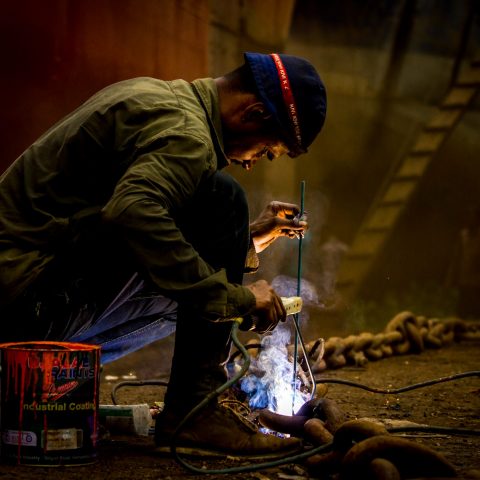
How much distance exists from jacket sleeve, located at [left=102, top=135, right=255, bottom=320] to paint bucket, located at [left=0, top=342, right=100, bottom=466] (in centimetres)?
35

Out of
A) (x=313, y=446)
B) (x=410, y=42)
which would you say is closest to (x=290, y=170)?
(x=410, y=42)

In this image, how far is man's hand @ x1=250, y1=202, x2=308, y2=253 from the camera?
3912mm

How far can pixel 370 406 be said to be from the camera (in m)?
4.27

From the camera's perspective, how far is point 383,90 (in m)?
7.66

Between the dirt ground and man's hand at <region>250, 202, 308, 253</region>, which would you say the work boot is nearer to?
the dirt ground

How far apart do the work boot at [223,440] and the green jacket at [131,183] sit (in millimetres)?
413

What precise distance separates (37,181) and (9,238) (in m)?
0.22

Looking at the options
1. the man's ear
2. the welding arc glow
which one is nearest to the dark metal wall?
the welding arc glow

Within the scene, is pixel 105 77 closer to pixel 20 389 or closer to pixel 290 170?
pixel 290 170

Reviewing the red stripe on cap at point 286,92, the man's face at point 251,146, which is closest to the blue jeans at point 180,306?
the man's face at point 251,146

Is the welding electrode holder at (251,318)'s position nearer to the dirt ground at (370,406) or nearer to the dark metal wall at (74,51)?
the dirt ground at (370,406)

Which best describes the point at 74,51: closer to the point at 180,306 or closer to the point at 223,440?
the point at 180,306

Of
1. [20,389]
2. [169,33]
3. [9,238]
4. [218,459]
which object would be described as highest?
[169,33]

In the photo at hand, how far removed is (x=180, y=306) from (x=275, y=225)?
95cm
